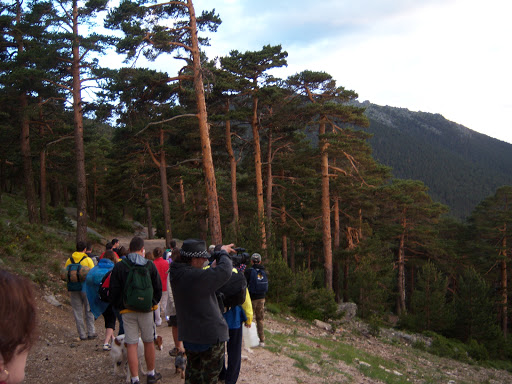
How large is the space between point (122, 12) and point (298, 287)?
1229cm

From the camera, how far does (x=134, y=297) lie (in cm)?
486

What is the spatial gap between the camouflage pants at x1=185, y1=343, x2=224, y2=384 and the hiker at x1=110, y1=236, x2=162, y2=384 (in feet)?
3.86

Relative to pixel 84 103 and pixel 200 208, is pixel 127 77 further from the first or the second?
pixel 200 208

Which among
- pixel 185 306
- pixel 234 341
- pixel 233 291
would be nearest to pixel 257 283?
pixel 234 341

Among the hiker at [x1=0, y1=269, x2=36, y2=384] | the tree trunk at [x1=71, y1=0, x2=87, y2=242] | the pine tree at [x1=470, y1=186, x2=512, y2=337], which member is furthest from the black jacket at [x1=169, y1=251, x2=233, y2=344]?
the pine tree at [x1=470, y1=186, x2=512, y2=337]

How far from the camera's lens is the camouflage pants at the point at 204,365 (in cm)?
401

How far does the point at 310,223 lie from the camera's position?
2516 cm

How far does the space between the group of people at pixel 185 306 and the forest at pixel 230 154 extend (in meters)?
5.90

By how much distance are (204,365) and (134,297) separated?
4.50ft

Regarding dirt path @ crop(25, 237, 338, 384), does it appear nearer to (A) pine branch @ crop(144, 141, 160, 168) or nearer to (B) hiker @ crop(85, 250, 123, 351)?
(B) hiker @ crop(85, 250, 123, 351)

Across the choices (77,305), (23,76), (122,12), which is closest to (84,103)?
(23,76)

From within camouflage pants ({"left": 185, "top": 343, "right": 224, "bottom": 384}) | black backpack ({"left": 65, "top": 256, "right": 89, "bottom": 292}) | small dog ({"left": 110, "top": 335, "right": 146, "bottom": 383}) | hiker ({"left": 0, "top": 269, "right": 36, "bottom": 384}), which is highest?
hiker ({"left": 0, "top": 269, "right": 36, "bottom": 384})

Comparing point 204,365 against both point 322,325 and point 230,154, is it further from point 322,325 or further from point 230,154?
point 230,154

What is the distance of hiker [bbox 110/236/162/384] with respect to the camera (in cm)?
490
